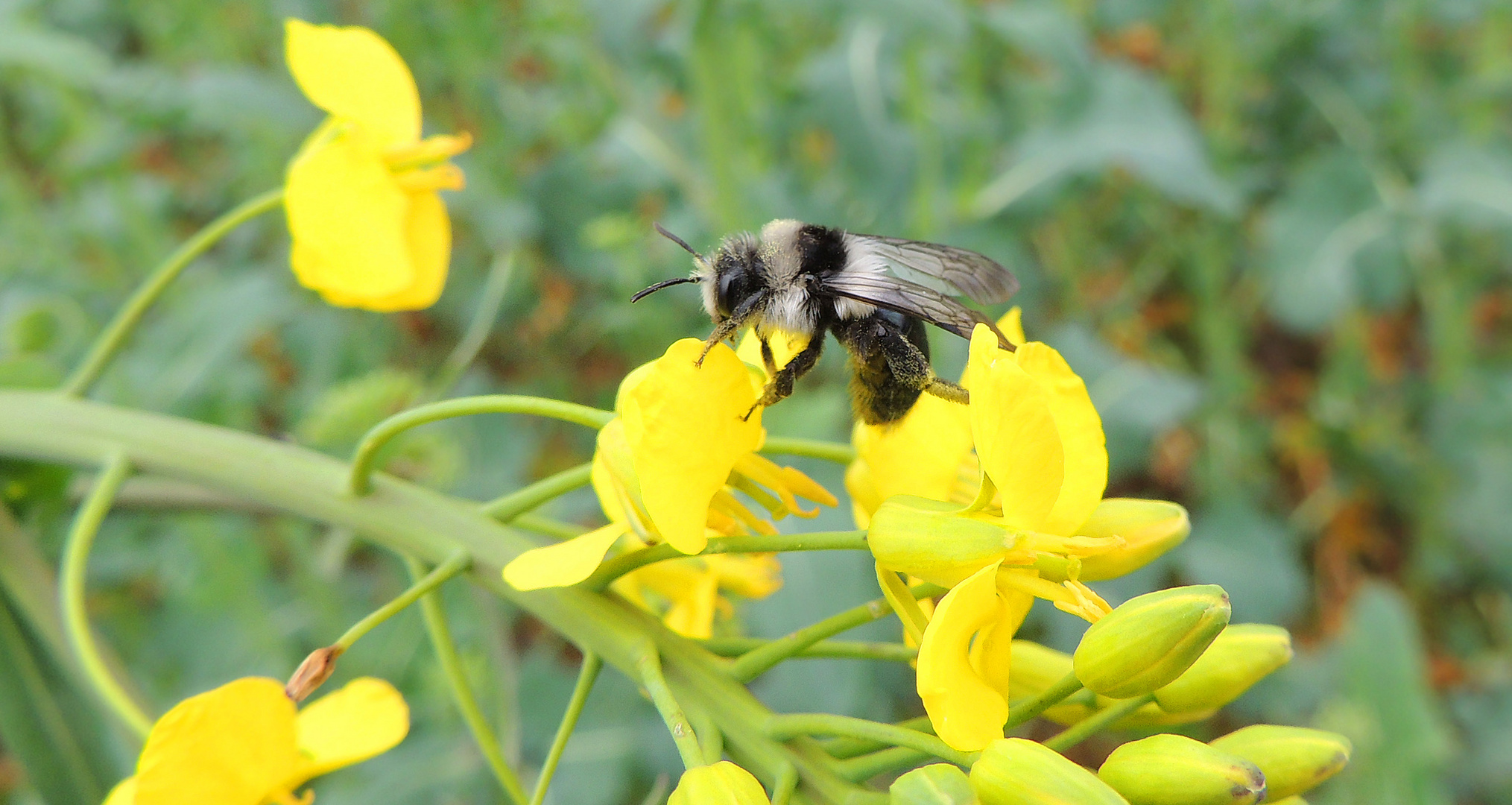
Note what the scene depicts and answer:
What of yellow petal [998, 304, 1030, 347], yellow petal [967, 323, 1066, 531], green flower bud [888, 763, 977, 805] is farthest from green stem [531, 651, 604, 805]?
yellow petal [998, 304, 1030, 347]

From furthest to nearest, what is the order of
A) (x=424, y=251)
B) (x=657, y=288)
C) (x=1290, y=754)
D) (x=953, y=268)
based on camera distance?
(x=953, y=268)
(x=424, y=251)
(x=657, y=288)
(x=1290, y=754)

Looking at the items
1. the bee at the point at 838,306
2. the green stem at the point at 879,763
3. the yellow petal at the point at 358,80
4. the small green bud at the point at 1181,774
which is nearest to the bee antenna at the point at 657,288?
the bee at the point at 838,306

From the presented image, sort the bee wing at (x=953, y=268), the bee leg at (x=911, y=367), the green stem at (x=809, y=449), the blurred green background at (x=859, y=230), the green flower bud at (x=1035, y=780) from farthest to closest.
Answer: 1. the blurred green background at (x=859, y=230)
2. the bee wing at (x=953, y=268)
3. the bee leg at (x=911, y=367)
4. the green stem at (x=809, y=449)
5. the green flower bud at (x=1035, y=780)

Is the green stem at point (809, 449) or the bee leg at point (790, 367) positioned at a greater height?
the bee leg at point (790, 367)

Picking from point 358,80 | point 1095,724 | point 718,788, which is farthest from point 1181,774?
point 358,80

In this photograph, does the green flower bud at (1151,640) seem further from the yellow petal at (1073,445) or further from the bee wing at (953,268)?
the bee wing at (953,268)

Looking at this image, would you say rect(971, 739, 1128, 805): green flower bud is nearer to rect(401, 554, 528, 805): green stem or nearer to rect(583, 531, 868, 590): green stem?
rect(583, 531, 868, 590): green stem

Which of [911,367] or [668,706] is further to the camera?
[911,367]

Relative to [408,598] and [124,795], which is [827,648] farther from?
[124,795]
